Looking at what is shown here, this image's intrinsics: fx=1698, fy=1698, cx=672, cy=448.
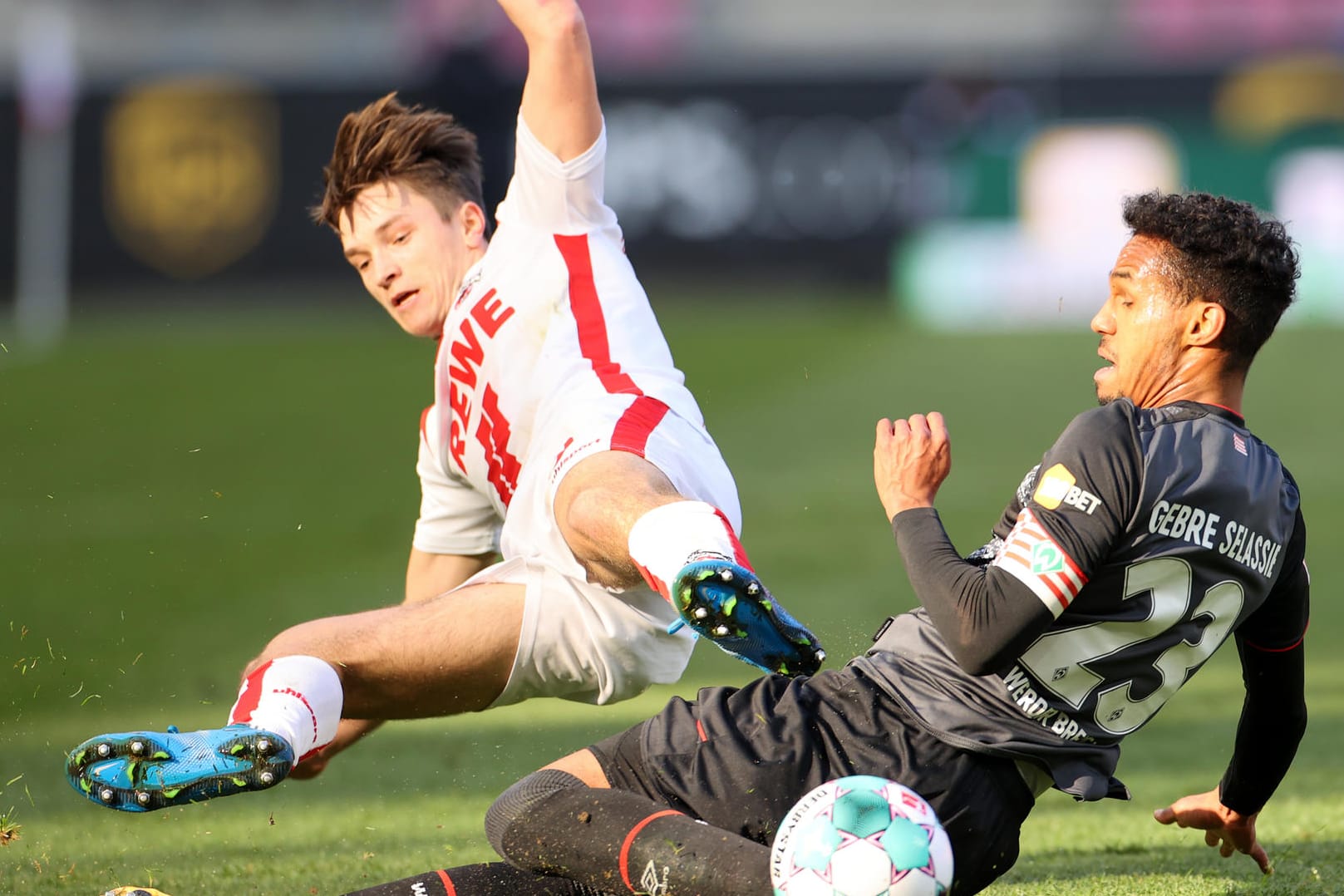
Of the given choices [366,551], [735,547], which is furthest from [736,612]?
[366,551]

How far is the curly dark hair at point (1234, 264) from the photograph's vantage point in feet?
9.68

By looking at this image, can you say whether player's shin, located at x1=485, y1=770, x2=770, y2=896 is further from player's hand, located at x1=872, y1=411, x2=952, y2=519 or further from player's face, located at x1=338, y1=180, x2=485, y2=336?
player's face, located at x1=338, y1=180, x2=485, y2=336

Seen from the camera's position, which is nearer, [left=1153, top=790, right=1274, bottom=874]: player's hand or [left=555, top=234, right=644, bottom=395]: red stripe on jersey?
[left=1153, top=790, right=1274, bottom=874]: player's hand

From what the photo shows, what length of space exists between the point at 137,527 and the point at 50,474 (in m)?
2.10

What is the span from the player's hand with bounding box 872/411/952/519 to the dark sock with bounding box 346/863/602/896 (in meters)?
0.92

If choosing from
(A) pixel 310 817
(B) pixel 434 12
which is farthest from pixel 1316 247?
(A) pixel 310 817

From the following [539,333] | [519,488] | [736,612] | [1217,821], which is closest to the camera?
[736,612]

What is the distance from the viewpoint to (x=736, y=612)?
3.04m

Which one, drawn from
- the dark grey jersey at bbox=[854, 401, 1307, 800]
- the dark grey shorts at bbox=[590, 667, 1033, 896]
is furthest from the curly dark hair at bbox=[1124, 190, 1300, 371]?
the dark grey shorts at bbox=[590, 667, 1033, 896]

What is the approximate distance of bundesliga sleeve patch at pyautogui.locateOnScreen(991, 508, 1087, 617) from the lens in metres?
2.72

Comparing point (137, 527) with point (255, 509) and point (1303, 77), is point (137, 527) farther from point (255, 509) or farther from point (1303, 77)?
point (1303, 77)

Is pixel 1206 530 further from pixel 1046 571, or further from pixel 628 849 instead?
pixel 628 849

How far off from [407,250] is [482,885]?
6.06ft

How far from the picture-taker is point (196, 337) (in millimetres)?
19547
